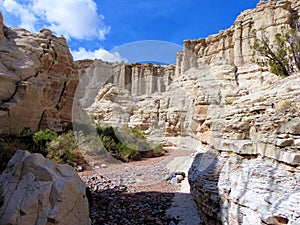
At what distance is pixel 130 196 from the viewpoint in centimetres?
532

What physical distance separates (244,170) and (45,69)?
32.4 ft

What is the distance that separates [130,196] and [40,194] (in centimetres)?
288

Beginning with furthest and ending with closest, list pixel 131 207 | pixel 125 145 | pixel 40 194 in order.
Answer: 1. pixel 125 145
2. pixel 131 207
3. pixel 40 194

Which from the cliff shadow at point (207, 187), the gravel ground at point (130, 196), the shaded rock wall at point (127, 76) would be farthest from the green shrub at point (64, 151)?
the shaded rock wall at point (127, 76)

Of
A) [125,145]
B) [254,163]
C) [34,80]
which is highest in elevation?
[34,80]

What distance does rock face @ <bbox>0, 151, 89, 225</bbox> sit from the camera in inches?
104

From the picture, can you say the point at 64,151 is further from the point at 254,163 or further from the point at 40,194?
the point at 254,163

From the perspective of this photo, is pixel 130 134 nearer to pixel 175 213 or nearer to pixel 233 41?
pixel 175 213

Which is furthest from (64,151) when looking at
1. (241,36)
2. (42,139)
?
(241,36)

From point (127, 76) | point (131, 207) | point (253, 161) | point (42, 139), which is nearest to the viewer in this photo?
point (253, 161)

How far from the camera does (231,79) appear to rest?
60.6 feet

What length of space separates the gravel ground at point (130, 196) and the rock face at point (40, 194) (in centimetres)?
108

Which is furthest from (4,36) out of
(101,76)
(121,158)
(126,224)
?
(101,76)

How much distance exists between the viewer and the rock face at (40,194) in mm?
2635
